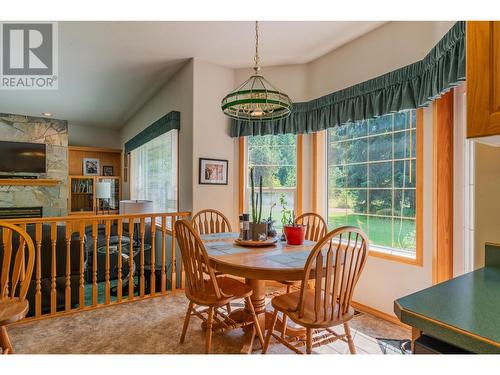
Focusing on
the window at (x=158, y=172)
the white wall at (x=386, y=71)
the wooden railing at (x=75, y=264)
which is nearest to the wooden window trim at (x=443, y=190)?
the white wall at (x=386, y=71)

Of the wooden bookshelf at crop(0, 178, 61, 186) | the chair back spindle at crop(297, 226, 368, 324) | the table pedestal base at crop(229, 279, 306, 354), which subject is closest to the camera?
the chair back spindle at crop(297, 226, 368, 324)

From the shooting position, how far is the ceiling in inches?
105

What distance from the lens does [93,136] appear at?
6.86m

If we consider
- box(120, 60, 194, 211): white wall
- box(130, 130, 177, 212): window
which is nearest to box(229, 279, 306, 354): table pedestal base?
box(120, 60, 194, 211): white wall

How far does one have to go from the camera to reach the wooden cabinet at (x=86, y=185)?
249 inches

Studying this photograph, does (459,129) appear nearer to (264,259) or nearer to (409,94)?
(409,94)

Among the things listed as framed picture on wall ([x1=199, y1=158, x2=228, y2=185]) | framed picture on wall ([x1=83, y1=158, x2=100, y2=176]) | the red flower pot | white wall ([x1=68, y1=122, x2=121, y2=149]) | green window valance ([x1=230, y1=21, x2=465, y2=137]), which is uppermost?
white wall ([x1=68, y1=122, x2=121, y2=149])

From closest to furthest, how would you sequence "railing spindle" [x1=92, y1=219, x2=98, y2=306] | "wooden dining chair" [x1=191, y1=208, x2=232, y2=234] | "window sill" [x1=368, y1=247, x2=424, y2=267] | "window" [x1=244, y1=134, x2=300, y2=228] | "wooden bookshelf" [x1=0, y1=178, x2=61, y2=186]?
"window sill" [x1=368, y1=247, x2=424, y2=267] → "railing spindle" [x1=92, y1=219, x2=98, y2=306] → "wooden dining chair" [x1=191, y1=208, x2=232, y2=234] → "window" [x1=244, y1=134, x2=300, y2=228] → "wooden bookshelf" [x1=0, y1=178, x2=61, y2=186]

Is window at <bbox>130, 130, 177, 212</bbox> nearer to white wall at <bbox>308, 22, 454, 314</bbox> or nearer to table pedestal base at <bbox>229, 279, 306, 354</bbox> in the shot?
table pedestal base at <bbox>229, 279, 306, 354</bbox>

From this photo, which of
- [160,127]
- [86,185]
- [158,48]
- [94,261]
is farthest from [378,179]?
[86,185]

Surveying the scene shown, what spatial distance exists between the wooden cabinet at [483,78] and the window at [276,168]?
8.19ft

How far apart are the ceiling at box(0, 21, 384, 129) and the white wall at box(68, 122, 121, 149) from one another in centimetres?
203

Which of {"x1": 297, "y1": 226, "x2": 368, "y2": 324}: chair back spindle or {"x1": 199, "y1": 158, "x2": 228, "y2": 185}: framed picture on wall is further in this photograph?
{"x1": 199, "y1": 158, "x2": 228, "y2": 185}: framed picture on wall
